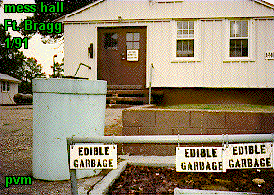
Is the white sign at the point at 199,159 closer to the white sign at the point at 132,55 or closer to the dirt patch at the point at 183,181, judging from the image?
the dirt patch at the point at 183,181

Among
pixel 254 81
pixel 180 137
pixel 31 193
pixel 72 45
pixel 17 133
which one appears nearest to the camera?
pixel 180 137

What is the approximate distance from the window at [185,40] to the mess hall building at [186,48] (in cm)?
2

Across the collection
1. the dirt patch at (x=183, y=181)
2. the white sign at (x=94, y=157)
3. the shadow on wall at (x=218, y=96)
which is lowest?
the dirt patch at (x=183, y=181)

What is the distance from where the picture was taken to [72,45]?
11.1m

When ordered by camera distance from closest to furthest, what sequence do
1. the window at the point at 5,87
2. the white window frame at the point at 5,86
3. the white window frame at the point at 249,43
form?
the white window frame at the point at 249,43
the white window frame at the point at 5,86
the window at the point at 5,87

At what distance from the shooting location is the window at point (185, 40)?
33.8 ft

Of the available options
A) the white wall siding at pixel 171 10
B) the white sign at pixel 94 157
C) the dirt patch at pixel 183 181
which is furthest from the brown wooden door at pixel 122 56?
the white sign at pixel 94 157

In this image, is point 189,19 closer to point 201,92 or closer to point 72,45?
point 201,92

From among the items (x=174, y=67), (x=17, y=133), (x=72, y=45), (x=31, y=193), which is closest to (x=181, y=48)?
(x=174, y=67)

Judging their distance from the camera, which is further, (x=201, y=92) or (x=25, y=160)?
(x=201, y=92)

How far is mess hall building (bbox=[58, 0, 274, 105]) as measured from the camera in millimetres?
9945

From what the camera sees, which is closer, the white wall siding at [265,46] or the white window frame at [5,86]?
the white wall siding at [265,46]

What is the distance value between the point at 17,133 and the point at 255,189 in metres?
5.36

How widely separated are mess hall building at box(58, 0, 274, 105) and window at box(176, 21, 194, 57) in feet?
0.06
